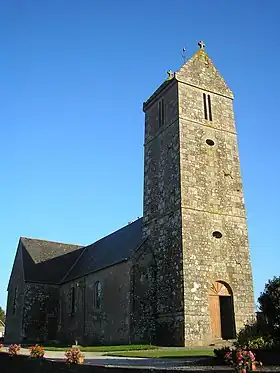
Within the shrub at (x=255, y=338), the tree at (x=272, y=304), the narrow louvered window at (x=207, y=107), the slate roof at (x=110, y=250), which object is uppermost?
the narrow louvered window at (x=207, y=107)

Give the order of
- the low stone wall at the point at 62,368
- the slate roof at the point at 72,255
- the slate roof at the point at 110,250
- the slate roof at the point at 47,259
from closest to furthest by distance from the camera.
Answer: the low stone wall at the point at 62,368, the slate roof at the point at 110,250, the slate roof at the point at 72,255, the slate roof at the point at 47,259

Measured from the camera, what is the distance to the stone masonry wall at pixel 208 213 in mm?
22230

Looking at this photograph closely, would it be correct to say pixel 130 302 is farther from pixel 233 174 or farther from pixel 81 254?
pixel 81 254

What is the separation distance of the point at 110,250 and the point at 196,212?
1042cm

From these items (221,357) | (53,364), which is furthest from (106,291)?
(53,364)

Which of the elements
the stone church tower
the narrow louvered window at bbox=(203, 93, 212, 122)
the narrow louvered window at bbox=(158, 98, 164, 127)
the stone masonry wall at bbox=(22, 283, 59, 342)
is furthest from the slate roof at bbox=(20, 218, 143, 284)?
the narrow louvered window at bbox=(203, 93, 212, 122)

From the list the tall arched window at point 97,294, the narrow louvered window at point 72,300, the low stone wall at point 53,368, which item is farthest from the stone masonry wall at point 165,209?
the narrow louvered window at point 72,300

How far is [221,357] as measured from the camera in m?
12.0

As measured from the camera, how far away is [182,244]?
22703mm

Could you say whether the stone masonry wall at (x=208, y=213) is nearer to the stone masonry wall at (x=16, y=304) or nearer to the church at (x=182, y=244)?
the church at (x=182, y=244)

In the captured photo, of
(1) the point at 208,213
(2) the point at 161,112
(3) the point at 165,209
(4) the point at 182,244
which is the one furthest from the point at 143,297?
(2) the point at 161,112

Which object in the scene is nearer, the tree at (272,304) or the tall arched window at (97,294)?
the tree at (272,304)

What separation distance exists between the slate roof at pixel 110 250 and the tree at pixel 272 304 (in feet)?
35.8

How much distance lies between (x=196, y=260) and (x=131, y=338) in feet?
19.5
